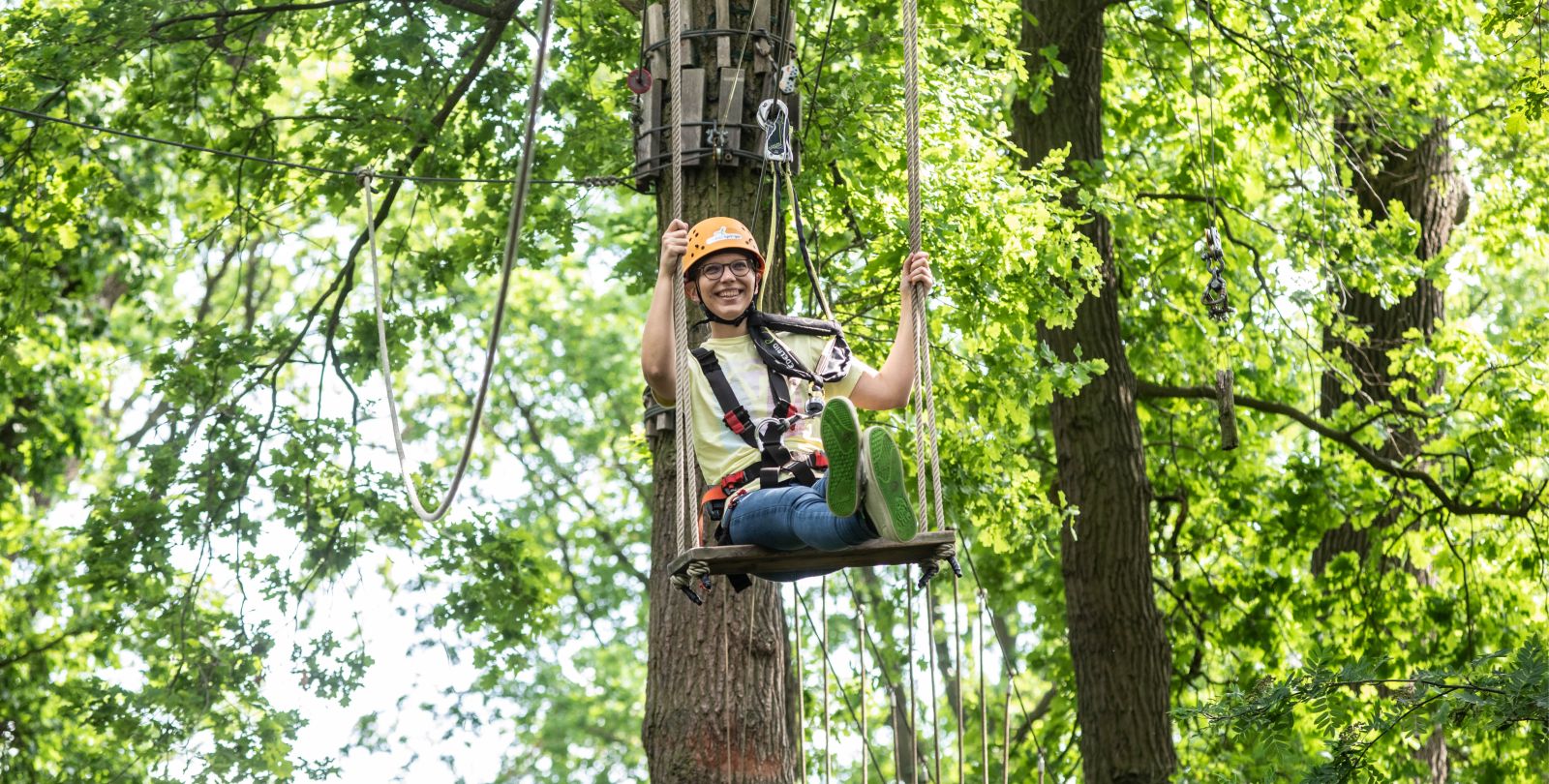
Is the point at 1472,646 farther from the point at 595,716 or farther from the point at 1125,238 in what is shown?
the point at 595,716

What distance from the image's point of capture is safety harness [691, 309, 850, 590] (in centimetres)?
486

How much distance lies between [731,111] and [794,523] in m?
2.15

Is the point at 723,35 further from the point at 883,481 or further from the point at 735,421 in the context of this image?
the point at 883,481

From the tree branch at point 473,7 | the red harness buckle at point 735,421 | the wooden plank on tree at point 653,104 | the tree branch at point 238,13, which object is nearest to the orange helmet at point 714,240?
the red harness buckle at point 735,421

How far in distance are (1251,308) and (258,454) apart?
5.77 m

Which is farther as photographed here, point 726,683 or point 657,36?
point 657,36

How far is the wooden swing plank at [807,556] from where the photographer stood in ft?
14.5

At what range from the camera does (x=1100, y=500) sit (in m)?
9.66

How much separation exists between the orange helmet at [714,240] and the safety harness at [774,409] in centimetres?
19

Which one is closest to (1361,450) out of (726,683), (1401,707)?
(1401,707)

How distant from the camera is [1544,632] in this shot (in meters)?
10.1

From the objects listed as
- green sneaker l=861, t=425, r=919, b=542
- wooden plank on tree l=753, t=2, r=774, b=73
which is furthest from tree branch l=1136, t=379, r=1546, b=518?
green sneaker l=861, t=425, r=919, b=542

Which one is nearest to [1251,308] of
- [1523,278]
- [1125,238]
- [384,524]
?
[1125,238]

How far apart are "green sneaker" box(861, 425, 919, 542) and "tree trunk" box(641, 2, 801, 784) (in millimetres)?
1663
